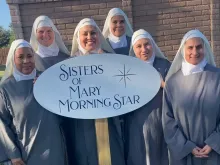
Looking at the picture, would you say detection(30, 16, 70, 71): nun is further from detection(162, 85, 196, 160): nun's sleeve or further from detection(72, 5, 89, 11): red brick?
detection(72, 5, 89, 11): red brick

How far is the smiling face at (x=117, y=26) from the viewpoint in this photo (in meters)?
3.81

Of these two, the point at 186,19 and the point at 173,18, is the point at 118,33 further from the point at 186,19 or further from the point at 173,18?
the point at 186,19

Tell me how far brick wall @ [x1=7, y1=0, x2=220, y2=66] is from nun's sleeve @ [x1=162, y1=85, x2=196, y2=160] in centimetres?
301

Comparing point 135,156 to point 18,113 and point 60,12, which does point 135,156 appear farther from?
point 60,12

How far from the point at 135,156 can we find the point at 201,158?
0.60 m

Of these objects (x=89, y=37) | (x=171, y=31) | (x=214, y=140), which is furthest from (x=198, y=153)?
(x=171, y=31)

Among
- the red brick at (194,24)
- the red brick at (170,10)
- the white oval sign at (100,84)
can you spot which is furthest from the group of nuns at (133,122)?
the red brick at (194,24)

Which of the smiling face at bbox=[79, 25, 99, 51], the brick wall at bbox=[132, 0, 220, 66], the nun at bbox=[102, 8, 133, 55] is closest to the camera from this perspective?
the smiling face at bbox=[79, 25, 99, 51]

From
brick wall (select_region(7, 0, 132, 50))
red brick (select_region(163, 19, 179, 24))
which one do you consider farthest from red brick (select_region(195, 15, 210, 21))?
brick wall (select_region(7, 0, 132, 50))

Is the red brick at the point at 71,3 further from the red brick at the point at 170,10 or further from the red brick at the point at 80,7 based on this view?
the red brick at the point at 170,10

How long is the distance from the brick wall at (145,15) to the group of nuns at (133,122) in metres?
2.52

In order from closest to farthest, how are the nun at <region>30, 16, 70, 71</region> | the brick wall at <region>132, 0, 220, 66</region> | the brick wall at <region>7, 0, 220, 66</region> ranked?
the nun at <region>30, 16, 70, 71</region>
the brick wall at <region>7, 0, 220, 66</region>
the brick wall at <region>132, 0, 220, 66</region>

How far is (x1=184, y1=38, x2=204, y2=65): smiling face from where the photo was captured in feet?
8.24

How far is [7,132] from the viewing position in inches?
105
